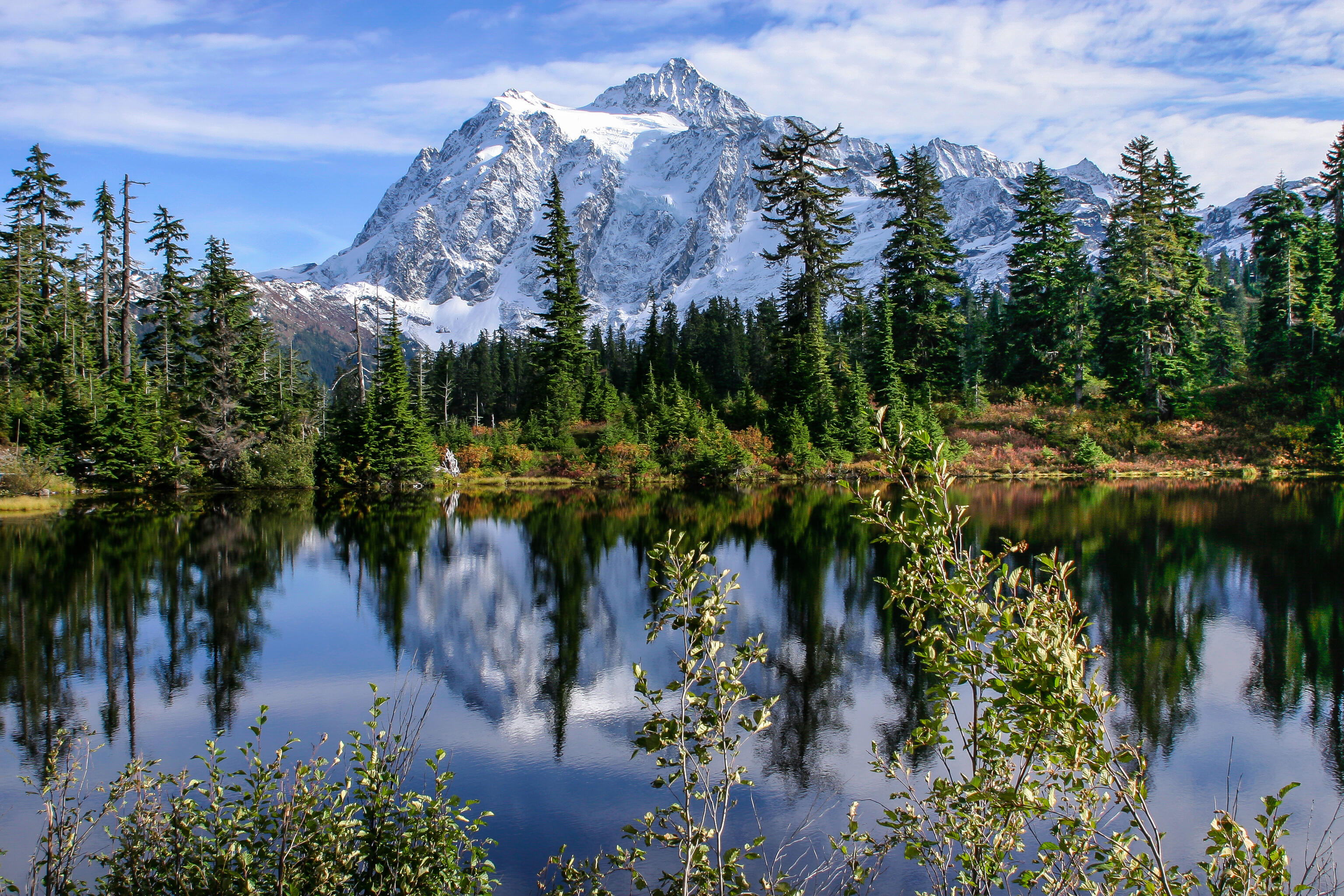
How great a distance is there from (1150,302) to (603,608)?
3684 cm

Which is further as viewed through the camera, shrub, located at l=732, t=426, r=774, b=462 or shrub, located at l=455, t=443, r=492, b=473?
shrub, located at l=455, t=443, r=492, b=473

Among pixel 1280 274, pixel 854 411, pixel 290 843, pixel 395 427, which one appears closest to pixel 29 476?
pixel 395 427

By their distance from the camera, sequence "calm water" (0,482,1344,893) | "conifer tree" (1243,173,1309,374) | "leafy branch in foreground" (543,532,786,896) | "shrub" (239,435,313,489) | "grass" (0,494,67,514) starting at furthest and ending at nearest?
"shrub" (239,435,313,489), "conifer tree" (1243,173,1309,374), "grass" (0,494,67,514), "calm water" (0,482,1344,893), "leafy branch in foreground" (543,532,786,896)

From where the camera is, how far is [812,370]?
143 ft

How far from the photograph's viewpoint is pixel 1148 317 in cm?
3969

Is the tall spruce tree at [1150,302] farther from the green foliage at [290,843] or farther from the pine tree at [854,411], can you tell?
the green foliage at [290,843]

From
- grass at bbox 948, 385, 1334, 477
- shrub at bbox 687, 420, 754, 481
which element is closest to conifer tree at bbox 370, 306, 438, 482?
shrub at bbox 687, 420, 754, 481

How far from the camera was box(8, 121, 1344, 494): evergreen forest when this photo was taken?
124 feet

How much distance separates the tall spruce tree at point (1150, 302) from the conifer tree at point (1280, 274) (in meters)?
2.70

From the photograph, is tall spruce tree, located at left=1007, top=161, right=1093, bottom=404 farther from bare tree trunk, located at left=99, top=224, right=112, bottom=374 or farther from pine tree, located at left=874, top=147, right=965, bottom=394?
bare tree trunk, located at left=99, top=224, right=112, bottom=374

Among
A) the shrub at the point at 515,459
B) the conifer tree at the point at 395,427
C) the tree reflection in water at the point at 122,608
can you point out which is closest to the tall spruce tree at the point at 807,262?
the shrub at the point at 515,459

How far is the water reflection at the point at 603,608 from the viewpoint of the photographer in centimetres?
960

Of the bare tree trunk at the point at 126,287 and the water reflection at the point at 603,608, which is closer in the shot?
the water reflection at the point at 603,608

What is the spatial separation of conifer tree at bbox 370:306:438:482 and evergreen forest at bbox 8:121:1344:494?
14cm
